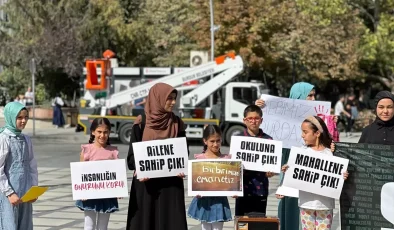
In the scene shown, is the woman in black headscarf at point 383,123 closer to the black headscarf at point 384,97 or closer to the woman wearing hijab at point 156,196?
the black headscarf at point 384,97

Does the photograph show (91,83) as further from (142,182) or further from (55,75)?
(142,182)

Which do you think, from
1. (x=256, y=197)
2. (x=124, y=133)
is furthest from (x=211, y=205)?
(x=124, y=133)

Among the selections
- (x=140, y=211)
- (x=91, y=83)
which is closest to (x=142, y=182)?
(x=140, y=211)

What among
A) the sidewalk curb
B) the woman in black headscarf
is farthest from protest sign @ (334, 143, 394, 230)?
the sidewalk curb

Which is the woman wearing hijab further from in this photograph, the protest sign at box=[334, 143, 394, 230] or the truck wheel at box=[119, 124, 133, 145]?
the truck wheel at box=[119, 124, 133, 145]

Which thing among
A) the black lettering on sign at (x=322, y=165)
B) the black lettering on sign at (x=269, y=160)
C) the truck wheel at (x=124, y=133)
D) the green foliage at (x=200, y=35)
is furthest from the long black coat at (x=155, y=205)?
the green foliage at (x=200, y=35)

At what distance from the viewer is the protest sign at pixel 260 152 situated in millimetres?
8117

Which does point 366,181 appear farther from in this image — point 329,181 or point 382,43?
point 382,43

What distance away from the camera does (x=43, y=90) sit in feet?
141

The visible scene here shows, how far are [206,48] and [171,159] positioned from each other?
1212 inches

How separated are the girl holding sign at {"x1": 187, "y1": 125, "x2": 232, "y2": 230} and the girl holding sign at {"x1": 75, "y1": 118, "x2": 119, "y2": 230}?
0.85 metres

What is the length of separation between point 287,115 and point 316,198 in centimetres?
161

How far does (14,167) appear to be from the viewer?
7676mm

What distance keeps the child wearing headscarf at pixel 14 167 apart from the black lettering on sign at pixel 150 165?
109 centimetres
